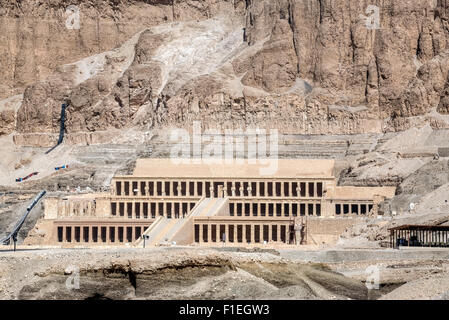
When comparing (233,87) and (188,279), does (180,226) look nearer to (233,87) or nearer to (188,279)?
(188,279)

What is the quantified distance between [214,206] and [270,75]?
3981cm

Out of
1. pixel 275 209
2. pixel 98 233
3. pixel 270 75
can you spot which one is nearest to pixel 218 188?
pixel 275 209

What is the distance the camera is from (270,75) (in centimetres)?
15812

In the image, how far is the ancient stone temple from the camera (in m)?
113

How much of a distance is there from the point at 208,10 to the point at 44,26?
83.9 ft

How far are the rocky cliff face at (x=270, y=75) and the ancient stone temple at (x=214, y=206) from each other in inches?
691

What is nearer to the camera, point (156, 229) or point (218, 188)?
point (156, 229)

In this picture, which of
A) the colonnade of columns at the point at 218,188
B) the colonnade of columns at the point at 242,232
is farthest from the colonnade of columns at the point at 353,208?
the colonnade of columns at the point at 242,232

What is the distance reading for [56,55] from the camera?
196 metres

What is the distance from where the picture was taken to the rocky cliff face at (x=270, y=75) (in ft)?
494

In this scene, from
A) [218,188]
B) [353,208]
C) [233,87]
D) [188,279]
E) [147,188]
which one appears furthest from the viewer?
[233,87]

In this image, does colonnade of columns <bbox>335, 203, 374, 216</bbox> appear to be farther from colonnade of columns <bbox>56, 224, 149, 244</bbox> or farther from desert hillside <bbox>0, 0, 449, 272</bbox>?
colonnade of columns <bbox>56, 224, 149, 244</bbox>

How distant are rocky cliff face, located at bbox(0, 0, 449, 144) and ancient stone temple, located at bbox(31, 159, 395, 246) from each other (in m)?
17.6

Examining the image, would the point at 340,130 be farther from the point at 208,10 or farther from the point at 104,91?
the point at 208,10
